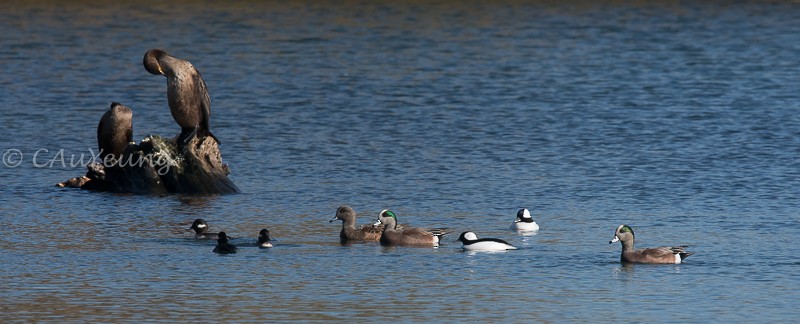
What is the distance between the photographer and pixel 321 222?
20.0 metres

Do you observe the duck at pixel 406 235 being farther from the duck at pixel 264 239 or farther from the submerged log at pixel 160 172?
the submerged log at pixel 160 172

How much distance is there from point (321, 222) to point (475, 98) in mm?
13631

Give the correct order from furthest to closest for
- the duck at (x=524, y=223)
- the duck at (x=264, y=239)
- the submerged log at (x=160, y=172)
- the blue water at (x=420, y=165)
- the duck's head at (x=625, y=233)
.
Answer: the submerged log at (x=160, y=172) < the duck at (x=524, y=223) < the duck at (x=264, y=239) < the duck's head at (x=625, y=233) < the blue water at (x=420, y=165)

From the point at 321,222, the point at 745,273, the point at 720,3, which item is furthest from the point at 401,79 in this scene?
the point at 720,3

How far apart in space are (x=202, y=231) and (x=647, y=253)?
190 inches

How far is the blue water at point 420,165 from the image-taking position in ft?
51.2

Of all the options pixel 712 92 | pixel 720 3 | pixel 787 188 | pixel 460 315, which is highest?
pixel 720 3

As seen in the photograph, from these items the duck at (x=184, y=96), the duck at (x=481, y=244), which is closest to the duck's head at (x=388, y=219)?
the duck at (x=481, y=244)

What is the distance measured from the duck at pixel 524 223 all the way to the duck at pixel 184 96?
18.0ft

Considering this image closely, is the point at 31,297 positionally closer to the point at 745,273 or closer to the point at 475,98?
the point at 745,273

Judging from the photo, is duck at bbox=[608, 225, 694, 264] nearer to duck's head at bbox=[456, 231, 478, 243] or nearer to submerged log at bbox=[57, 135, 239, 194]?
duck's head at bbox=[456, 231, 478, 243]

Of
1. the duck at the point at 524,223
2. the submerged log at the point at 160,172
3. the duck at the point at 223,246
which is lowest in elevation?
the duck at the point at 223,246

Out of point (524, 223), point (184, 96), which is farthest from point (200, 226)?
point (184, 96)

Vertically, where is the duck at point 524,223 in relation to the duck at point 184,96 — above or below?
below
